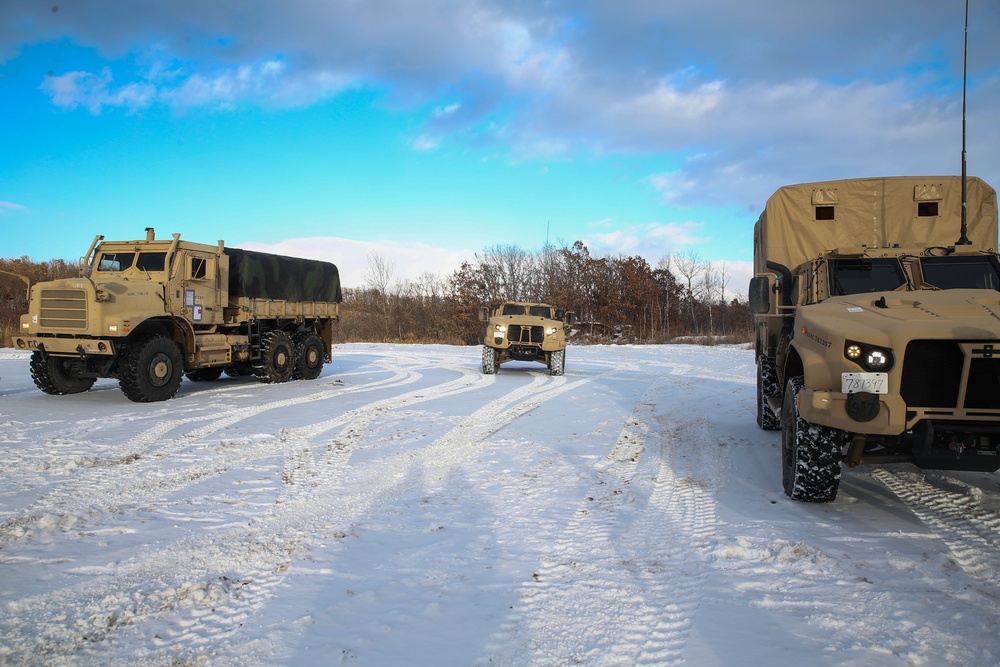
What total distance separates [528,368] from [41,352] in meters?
11.0

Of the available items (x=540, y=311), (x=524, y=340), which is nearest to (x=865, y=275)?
(x=524, y=340)

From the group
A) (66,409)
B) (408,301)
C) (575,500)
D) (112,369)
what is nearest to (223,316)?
(112,369)

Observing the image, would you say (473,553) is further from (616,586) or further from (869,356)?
(869,356)

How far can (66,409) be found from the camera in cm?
912

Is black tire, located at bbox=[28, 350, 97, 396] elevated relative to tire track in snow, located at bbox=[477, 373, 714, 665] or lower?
elevated

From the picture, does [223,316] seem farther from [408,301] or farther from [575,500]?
[408,301]

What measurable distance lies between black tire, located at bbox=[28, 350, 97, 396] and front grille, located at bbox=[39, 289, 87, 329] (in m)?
0.72

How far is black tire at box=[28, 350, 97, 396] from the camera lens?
34.1ft

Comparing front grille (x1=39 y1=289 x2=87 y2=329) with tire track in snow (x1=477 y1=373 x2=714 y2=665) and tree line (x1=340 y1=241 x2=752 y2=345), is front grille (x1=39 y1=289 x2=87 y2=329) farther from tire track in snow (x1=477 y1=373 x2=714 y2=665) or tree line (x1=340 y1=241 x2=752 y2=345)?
tree line (x1=340 y1=241 x2=752 y2=345)

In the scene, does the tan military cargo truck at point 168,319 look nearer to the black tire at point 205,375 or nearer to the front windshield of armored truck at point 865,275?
the black tire at point 205,375

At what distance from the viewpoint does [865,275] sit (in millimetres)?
5609

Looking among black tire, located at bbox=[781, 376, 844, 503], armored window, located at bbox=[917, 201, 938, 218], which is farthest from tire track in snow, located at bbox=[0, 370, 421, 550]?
armored window, located at bbox=[917, 201, 938, 218]

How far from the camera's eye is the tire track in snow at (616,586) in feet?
8.93

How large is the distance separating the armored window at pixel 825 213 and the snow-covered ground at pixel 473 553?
8.75 ft
